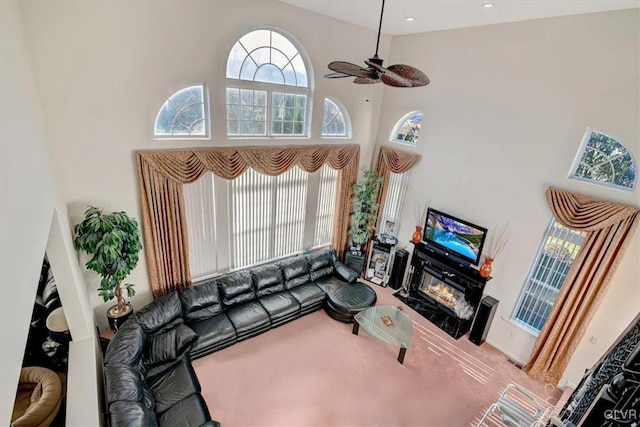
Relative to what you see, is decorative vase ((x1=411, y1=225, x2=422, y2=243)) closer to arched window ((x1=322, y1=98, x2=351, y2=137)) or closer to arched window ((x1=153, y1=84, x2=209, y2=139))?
arched window ((x1=322, y1=98, x2=351, y2=137))

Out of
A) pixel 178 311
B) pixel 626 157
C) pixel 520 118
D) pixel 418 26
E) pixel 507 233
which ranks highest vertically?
pixel 418 26

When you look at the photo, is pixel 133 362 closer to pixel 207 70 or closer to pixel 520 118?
pixel 207 70

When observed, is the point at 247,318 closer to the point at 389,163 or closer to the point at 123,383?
the point at 123,383

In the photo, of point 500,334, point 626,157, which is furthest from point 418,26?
point 500,334

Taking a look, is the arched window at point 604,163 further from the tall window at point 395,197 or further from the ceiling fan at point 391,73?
the ceiling fan at point 391,73

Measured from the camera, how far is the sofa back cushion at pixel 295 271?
5.99 m

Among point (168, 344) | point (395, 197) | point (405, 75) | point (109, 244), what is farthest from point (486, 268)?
point (109, 244)

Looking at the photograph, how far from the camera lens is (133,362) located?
12.0ft

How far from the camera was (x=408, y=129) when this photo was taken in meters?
6.37

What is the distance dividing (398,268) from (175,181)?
15.4 feet

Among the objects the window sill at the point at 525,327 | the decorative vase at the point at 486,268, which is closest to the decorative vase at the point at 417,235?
the decorative vase at the point at 486,268

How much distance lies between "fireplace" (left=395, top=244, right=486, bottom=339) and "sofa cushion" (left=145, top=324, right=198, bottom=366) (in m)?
4.14

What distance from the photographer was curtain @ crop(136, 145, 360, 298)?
4.32 m

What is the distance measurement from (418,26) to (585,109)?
2.83 metres
